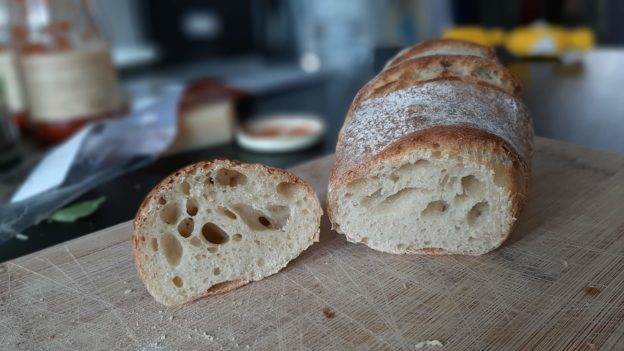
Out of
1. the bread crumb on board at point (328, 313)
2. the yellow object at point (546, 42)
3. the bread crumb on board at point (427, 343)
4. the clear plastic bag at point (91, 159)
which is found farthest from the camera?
the yellow object at point (546, 42)

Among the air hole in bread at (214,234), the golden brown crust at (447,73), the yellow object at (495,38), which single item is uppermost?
the golden brown crust at (447,73)

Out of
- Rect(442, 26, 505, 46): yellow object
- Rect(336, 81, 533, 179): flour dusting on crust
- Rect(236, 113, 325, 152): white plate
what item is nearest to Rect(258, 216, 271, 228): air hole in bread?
Rect(336, 81, 533, 179): flour dusting on crust

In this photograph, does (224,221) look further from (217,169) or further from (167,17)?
(167,17)

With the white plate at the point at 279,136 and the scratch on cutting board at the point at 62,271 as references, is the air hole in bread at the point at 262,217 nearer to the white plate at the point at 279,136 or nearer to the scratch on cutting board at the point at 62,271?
the scratch on cutting board at the point at 62,271

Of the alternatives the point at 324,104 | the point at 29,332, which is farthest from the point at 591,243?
the point at 324,104

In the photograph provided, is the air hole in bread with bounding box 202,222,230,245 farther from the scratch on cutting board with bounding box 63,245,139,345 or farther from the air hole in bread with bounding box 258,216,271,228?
the scratch on cutting board with bounding box 63,245,139,345

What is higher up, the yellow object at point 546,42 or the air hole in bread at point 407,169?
the air hole in bread at point 407,169

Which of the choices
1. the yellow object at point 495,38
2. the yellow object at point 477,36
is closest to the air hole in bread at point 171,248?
the yellow object at point 477,36

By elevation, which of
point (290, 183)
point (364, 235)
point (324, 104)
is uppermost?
point (290, 183)
